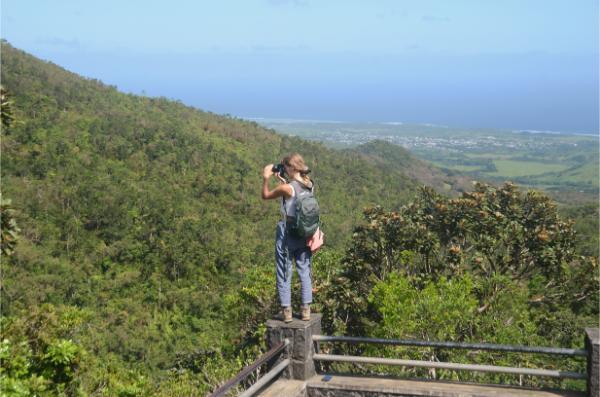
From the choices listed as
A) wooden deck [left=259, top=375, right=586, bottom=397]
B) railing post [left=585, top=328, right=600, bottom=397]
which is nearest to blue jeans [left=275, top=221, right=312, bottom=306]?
wooden deck [left=259, top=375, right=586, bottom=397]

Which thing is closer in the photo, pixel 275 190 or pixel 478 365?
pixel 478 365

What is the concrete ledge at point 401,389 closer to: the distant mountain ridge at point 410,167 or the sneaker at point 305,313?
the sneaker at point 305,313

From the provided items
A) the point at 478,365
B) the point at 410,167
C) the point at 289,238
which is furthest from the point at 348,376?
the point at 410,167

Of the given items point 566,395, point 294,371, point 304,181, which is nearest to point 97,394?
point 294,371

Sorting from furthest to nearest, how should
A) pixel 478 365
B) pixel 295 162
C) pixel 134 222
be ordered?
pixel 134 222 → pixel 295 162 → pixel 478 365

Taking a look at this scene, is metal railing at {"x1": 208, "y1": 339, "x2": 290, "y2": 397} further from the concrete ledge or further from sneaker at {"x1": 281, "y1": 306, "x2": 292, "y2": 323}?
the concrete ledge

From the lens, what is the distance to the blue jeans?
22.5ft

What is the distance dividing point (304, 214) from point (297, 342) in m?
1.47

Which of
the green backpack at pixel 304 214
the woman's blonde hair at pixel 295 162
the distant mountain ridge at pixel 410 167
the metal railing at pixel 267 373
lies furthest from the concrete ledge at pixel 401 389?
the distant mountain ridge at pixel 410 167

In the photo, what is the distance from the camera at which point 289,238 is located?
6.85 metres

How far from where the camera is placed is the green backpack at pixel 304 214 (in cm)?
664

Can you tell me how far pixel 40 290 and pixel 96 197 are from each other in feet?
34.8

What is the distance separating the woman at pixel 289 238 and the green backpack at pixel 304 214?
35 millimetres

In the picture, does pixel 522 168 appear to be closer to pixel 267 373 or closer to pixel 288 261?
pixel 288 261
